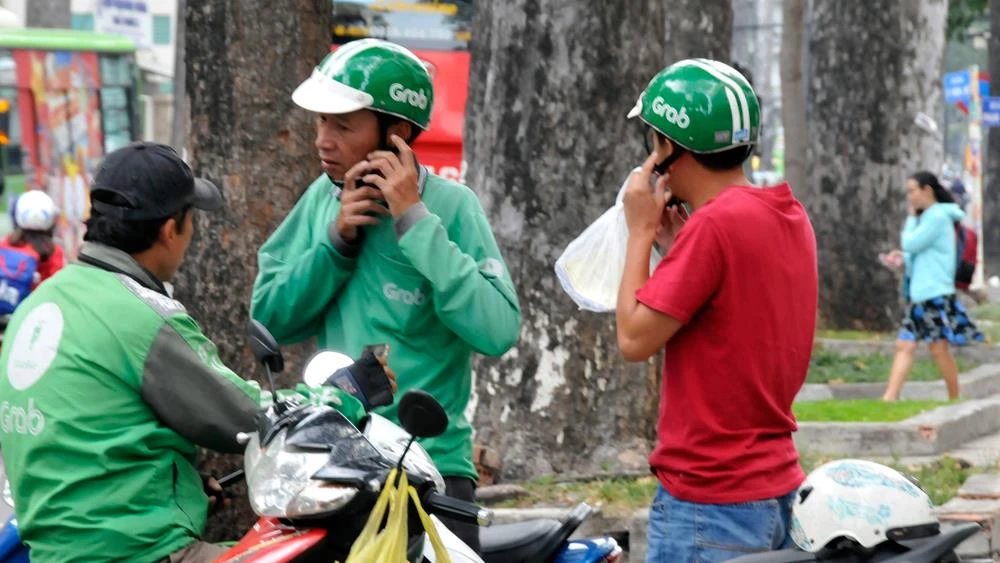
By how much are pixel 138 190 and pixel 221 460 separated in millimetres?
1642

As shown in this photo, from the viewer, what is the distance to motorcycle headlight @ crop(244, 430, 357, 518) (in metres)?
3.55

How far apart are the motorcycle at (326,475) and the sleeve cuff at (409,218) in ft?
1.33

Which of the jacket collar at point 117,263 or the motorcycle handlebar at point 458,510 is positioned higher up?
the jacket collar at point 117,263

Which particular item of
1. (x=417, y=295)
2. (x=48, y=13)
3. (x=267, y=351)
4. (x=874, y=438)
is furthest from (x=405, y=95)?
(x=48, y=13)

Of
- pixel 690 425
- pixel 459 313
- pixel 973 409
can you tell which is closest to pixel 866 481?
pixel 690 425

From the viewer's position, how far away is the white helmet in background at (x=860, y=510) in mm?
3586

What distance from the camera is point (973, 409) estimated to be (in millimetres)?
10750

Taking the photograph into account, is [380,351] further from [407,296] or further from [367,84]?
[367,84]

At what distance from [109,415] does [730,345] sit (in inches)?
52.8

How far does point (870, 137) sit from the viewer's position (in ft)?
55.6

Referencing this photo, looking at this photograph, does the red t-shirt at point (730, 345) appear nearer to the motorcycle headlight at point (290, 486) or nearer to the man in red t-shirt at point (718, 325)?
the man in red t-shirt at point (718, 325)

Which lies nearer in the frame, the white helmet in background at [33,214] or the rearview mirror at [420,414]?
the rearview mirror at [420,414]

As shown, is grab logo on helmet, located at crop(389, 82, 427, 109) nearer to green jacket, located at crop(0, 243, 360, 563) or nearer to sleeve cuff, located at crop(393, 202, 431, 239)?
sleeve cuff, located at crop(393, 202, 431, 239)

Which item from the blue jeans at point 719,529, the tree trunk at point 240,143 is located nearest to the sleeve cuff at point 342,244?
the blue jeans at point 719,529
